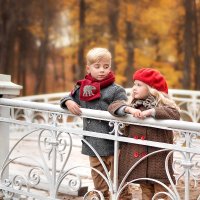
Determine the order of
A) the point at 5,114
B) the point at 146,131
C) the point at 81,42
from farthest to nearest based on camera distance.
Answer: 1. the point at 81,42
2. the point at 5,114
3. the point at 146,131

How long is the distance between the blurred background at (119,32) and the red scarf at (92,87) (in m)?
14.0

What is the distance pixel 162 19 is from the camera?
2008 centimetres

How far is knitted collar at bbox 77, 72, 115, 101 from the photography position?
4113 millimetres

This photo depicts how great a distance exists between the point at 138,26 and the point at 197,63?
2.96 m

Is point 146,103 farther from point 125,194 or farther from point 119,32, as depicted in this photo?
point 119,32

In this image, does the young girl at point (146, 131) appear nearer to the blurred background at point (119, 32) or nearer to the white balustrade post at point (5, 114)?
the white balustrade post at point (5, 114)

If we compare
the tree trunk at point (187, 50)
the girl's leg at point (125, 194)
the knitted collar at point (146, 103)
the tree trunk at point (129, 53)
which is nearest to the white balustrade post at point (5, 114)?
the girl's leg at point (125, 194)

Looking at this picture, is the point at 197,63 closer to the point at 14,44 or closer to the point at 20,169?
the point at 14,44

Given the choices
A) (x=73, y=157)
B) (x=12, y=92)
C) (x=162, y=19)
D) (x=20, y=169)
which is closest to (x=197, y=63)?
(x=162, y=19)

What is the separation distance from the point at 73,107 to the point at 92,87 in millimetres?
264

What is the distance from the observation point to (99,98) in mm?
4152

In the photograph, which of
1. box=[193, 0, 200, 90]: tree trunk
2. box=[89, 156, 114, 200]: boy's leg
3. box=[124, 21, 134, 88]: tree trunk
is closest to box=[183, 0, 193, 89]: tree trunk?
box=[193, 0, 200, 90]: tree trunk

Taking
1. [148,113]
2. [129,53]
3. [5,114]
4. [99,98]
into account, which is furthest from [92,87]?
[129,53]

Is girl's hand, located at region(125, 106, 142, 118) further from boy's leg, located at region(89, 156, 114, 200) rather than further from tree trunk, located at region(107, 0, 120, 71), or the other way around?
tree trunk, located at region(107, 0, 120, 71)
